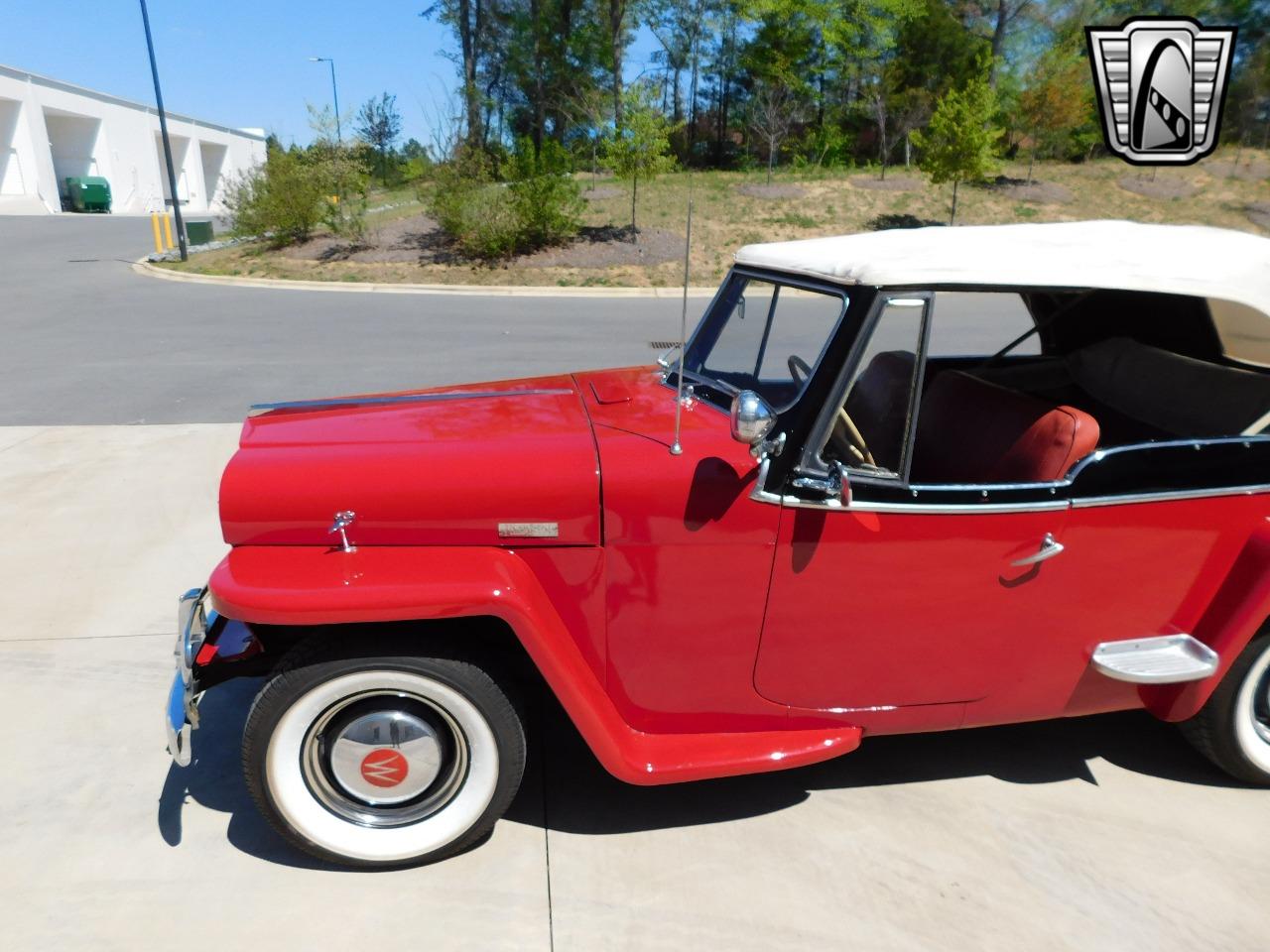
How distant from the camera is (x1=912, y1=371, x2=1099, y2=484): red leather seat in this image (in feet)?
8.37

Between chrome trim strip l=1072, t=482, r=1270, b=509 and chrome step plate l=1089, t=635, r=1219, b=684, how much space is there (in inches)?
18.2

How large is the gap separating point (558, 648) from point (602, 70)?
3749 cm

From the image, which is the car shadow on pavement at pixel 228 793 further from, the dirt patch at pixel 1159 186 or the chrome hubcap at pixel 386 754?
the dirt patch at pixel 1159 186

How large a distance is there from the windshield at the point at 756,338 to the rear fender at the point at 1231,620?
4.74 ft

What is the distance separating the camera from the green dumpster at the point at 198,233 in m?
21.6

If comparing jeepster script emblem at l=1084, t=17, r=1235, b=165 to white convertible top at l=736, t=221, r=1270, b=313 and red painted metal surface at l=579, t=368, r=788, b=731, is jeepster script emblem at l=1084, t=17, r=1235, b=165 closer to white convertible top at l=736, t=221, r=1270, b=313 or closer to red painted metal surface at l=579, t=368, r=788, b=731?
white convertible top at l=736, t=221, r=1270, b=313

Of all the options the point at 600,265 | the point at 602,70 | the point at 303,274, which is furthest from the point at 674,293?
the point at 602,70

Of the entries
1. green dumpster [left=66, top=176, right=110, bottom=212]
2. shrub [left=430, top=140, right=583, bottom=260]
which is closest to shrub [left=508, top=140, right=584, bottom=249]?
shrub [left=430, top=140, right=583, bottom=260]

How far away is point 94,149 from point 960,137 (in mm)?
42675

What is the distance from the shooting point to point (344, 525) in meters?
2.35

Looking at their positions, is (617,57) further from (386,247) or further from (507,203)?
(386,247)

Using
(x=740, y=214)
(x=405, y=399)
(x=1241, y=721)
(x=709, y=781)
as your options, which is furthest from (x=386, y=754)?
(x=740, y=214)

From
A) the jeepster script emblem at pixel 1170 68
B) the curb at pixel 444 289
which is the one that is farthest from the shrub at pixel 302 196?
the jeepster script emblem at pixel 1170 68

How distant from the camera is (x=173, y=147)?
49.7m
